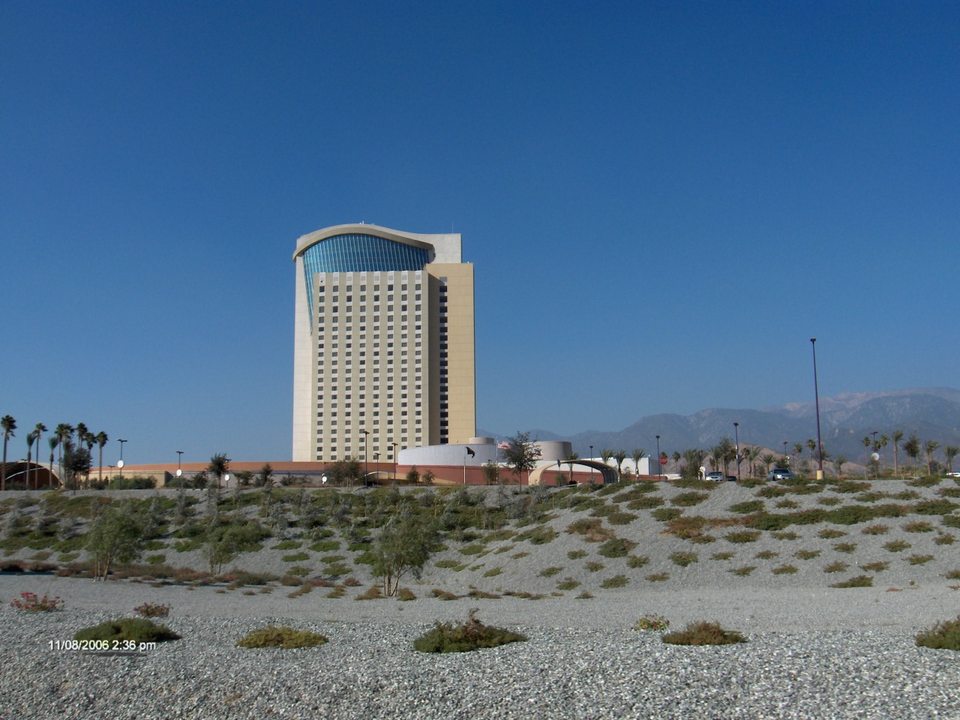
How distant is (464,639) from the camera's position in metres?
18.0

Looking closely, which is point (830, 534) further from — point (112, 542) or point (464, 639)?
point (112, 542)

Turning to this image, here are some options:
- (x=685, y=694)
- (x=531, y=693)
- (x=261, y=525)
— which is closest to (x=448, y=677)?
(x=531, y=693)

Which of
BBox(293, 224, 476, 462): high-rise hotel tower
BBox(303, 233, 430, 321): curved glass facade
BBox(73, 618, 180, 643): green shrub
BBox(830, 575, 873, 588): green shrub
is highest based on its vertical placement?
BBox(303, 233, 430, 321): curved glass facade

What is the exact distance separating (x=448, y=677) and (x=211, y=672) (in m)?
4.87

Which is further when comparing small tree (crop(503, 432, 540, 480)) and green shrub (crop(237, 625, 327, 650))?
small tree (crop(503, 432, 540, 480))

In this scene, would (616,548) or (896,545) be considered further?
(616,548)

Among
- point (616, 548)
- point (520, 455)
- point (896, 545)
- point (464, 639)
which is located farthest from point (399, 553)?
point (520, 455)

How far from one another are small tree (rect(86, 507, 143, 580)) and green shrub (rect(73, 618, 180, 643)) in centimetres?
2581

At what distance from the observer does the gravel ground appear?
13125mm

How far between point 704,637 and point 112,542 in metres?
36.3

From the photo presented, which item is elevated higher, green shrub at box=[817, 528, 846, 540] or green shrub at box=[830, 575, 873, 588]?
green shrub at box=[817, 528, 846, 540]

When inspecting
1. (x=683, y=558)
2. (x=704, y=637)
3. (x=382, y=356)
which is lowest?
(x=683, y=558)

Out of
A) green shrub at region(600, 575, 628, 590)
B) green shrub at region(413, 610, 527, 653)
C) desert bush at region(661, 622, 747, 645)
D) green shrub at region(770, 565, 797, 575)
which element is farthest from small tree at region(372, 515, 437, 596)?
desert bush at region(661, 622, 747, 645)

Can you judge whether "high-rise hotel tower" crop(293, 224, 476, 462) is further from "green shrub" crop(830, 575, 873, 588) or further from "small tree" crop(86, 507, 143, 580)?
"green shrub" crop(830, 575, 873, 588)
